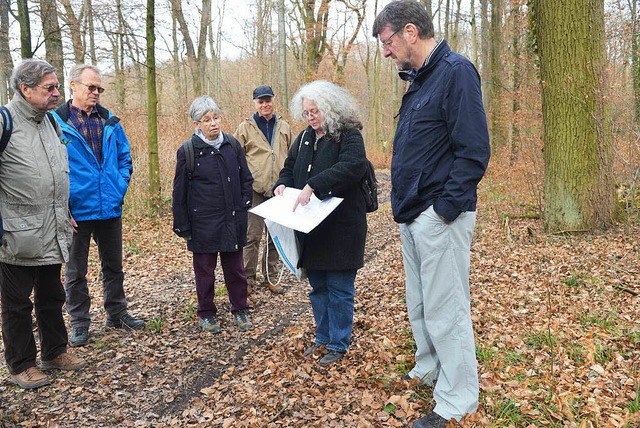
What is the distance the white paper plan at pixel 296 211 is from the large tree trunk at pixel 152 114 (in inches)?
271

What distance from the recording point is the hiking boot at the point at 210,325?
15.7 feet

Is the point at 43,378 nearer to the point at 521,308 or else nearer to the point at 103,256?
the point at 103,256

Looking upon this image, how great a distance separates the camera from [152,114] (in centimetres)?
987

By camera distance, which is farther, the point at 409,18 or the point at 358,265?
the point at 358,265

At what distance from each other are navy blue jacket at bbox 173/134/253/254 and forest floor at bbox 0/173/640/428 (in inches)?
38.0

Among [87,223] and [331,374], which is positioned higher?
[87,223]

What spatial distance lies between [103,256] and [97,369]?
1.17m

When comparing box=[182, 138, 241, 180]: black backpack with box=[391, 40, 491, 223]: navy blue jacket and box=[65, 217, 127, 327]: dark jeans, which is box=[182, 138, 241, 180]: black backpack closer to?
box=[65, 217, 127, 327]: dark jeans

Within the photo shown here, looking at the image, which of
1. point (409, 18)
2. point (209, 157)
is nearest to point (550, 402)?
point (409, 18)

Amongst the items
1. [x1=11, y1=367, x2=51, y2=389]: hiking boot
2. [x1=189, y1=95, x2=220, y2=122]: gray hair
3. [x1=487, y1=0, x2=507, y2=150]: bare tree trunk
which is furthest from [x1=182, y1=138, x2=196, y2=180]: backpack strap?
[x1=487, y1=0, x2=507, y2=150]: bare tree trunk

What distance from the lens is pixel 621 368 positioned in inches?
137

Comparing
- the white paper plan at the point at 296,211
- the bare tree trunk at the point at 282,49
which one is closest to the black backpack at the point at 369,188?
the white paper plan at the point at 296,211

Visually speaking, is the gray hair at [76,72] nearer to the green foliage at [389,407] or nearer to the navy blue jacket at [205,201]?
the navy blue jacket at [205,201]

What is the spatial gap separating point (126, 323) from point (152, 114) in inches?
239
